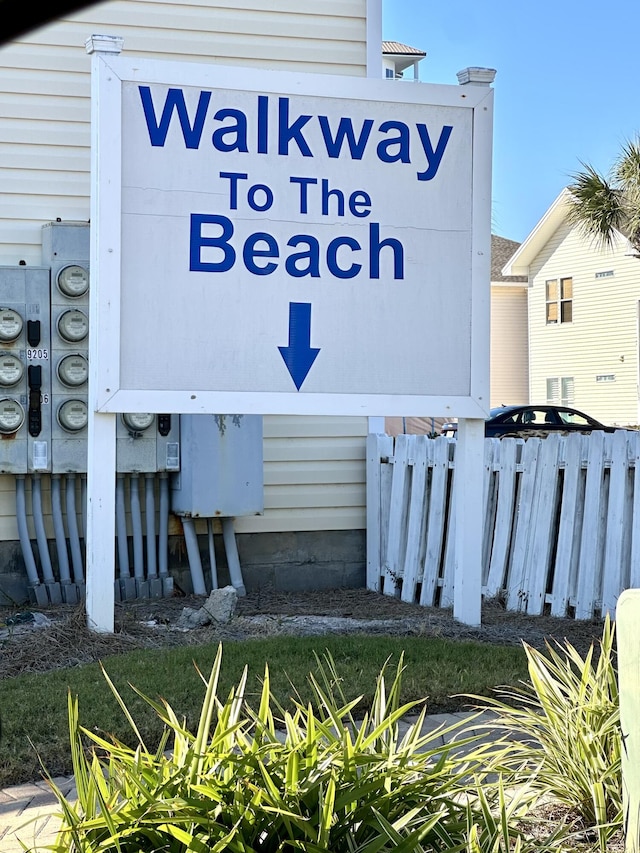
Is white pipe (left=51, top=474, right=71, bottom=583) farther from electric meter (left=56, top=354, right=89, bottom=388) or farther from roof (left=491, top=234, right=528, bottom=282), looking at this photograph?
roof (left=491, top=234, right=528, bottom=282)

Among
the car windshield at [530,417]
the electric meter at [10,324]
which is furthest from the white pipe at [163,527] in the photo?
the car windshield at [530,417]

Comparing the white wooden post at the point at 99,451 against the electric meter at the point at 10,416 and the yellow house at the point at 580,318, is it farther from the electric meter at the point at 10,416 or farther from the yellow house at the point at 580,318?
the yellow house at the point at 580,318

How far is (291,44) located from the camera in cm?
884

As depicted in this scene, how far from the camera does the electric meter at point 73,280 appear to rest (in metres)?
8.08

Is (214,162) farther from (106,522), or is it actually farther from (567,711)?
(567,711)

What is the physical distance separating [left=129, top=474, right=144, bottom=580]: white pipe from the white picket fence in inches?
74.4

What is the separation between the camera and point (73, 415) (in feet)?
26.8

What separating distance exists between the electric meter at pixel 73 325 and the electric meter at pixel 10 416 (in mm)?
619

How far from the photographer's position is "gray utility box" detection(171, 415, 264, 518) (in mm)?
8180

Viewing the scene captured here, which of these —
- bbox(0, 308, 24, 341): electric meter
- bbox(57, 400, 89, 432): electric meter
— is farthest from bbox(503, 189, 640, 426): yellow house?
bbox(0, 308, 24, 341): electric meter

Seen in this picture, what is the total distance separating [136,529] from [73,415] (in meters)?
0.98

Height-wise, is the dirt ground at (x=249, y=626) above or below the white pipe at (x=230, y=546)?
below

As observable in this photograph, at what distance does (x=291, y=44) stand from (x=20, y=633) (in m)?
5.12

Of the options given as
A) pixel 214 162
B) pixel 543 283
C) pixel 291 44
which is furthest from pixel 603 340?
pixel 214 162
